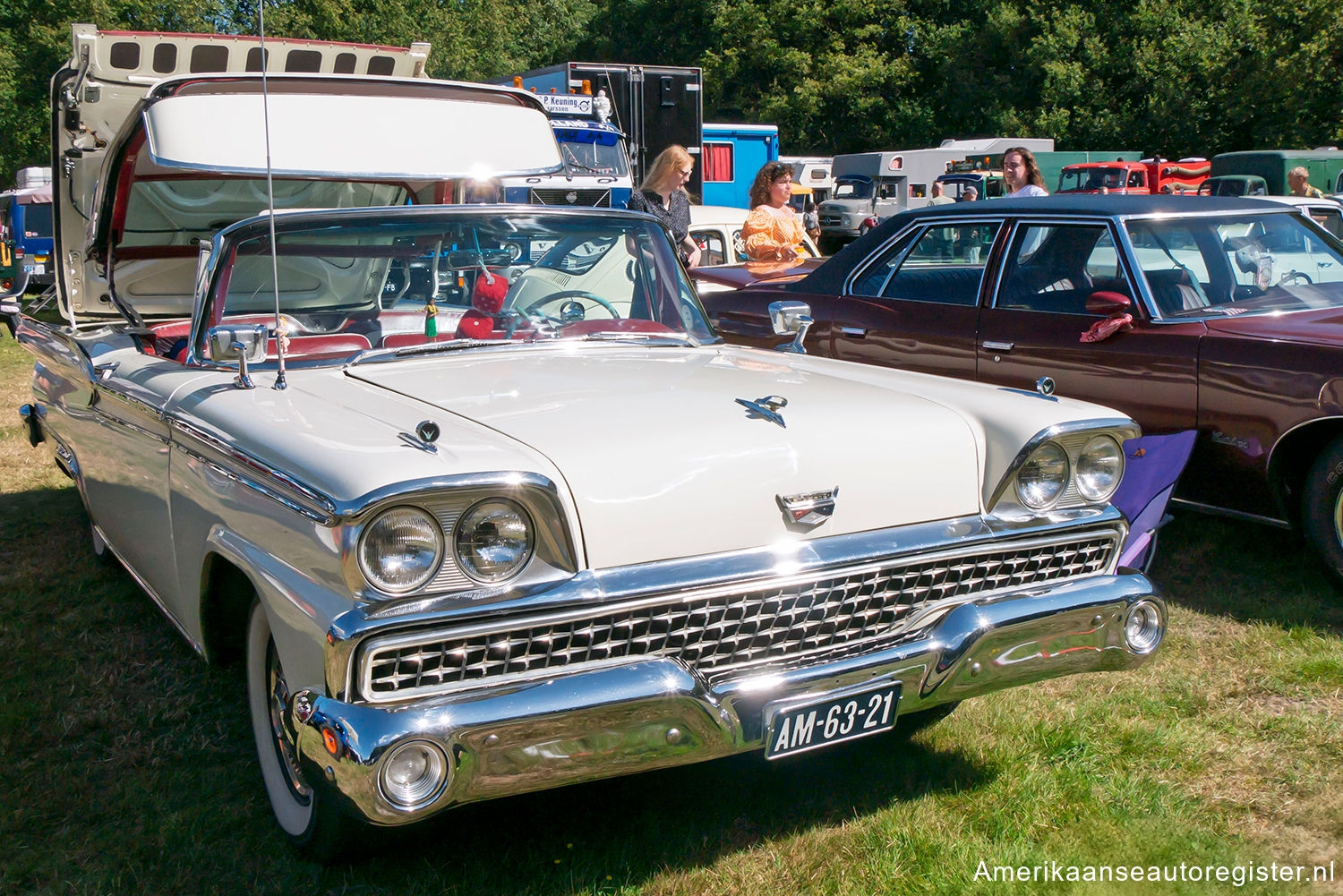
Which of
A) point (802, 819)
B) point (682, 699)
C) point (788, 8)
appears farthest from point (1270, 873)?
point (788, 8)

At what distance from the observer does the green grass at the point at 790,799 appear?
265 centimetres

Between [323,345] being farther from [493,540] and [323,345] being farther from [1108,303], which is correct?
[1108,303]

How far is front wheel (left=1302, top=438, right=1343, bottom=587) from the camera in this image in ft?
13.7

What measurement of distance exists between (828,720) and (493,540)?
2.57 ft

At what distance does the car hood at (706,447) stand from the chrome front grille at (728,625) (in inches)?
4.1

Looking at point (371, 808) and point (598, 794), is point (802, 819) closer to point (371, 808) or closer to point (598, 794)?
point (598, 794)

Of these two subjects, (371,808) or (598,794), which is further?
(598,794)

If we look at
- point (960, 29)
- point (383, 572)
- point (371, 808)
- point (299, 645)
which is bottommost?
point (371, 808)

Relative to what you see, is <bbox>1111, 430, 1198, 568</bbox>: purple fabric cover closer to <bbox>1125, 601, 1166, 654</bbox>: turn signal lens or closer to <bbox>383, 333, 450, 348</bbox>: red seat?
<bbox>1125, 601, 1166, 654</bbox>: turn signal lens

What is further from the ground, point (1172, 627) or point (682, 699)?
point (682, 699)

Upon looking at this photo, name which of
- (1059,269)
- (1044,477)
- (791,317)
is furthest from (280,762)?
(1059,269)

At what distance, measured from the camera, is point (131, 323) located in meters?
4.30

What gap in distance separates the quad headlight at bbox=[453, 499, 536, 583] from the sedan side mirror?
3.32 metres

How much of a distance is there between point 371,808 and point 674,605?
26.7 inches
